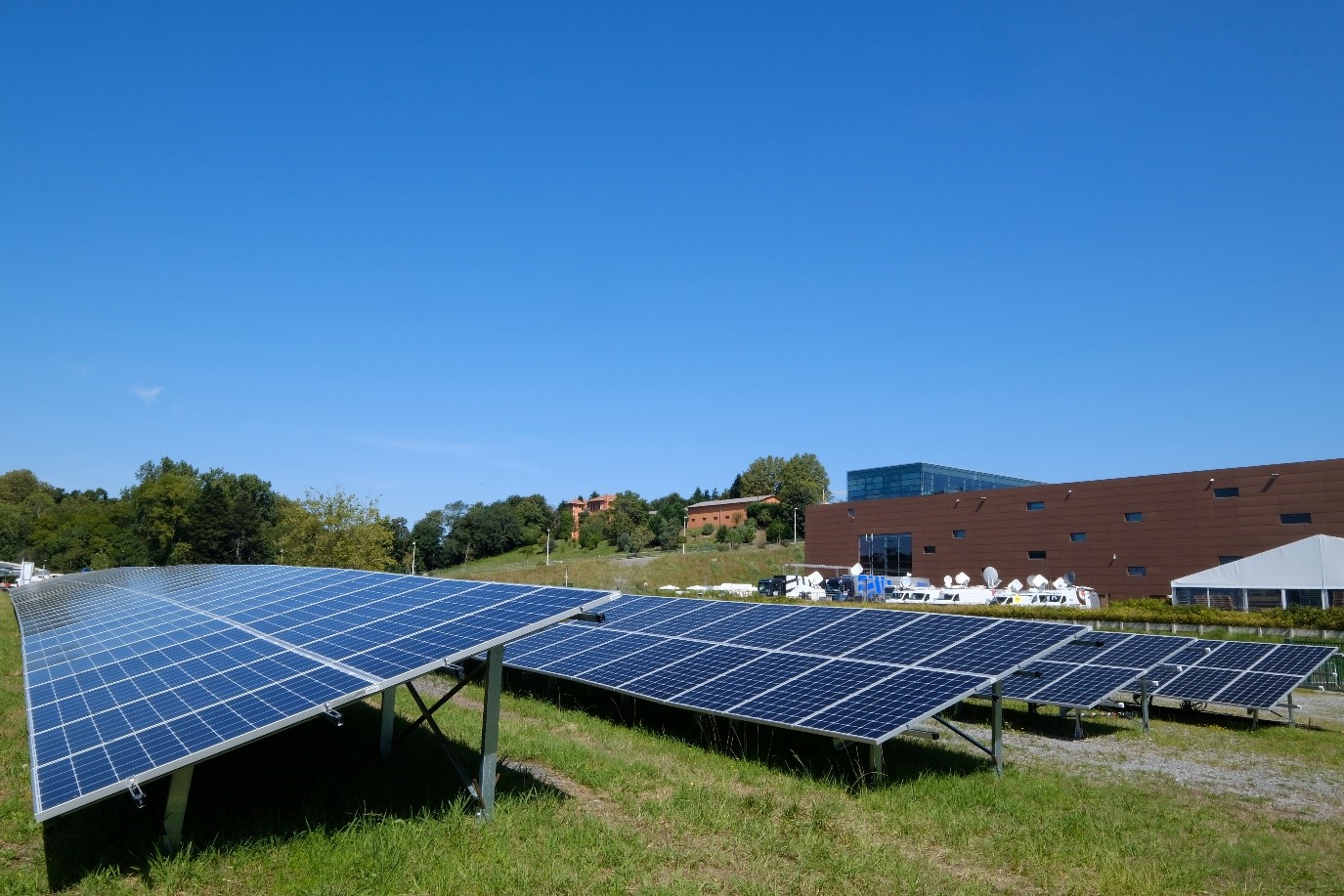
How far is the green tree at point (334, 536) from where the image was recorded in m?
58.8

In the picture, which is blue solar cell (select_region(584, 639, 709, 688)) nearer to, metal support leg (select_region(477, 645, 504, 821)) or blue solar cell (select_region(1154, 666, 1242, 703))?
metal support leg (select_region(477, 645, 504, 821))

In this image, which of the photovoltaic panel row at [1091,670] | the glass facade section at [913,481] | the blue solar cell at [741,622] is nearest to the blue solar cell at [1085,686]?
the photovoltaic panel row at [1091,670]

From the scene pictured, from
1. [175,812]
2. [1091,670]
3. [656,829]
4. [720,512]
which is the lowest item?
[656,829]

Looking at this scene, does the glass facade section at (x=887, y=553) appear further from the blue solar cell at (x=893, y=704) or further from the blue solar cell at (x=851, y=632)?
the blue solar cell at (x=893, y=704)

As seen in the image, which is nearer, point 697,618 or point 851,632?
→ point 851,632

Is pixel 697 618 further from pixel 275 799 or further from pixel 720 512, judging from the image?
pixel 720 512

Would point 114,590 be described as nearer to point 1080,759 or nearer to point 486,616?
point 486,616

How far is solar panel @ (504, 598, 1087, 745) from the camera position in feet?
40.1

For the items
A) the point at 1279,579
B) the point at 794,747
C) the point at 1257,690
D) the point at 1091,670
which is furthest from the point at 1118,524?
the point at 794,747

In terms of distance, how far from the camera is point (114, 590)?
27.7 m

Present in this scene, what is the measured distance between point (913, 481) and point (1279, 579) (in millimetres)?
42514

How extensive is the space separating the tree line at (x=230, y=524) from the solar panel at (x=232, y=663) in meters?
78.0

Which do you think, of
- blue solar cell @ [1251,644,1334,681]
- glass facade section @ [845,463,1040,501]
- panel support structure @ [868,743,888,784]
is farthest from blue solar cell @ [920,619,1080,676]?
glass facade section @ [845,463,1040,501]

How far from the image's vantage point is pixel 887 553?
7212cm
